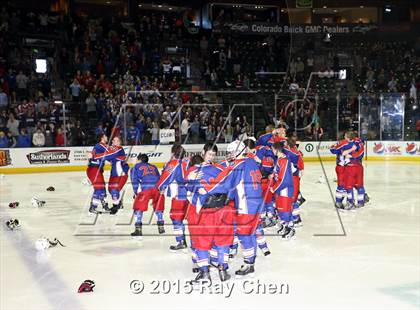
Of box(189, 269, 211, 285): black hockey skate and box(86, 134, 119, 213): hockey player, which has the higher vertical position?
box(86, 134, 119, 213): hockey player

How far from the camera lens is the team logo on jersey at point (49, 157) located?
45.9 feet

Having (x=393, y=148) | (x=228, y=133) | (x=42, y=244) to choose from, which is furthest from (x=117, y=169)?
(x=393, y=148)

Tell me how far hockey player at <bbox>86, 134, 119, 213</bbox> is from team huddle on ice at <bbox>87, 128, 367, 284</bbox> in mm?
15

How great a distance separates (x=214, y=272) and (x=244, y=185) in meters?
1.11

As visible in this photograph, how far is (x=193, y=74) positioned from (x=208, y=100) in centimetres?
278

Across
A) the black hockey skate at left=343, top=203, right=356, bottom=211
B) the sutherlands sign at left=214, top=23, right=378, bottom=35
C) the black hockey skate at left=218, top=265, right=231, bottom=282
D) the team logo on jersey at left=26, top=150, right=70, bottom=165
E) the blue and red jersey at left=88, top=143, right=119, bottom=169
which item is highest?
the sutherlands sign at left=214, top=23, right=378, bottom=35

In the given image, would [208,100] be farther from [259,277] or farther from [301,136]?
[259,277]

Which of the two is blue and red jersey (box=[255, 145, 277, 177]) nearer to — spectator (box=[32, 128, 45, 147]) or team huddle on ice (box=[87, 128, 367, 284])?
team huddle on ice (box=[87, 128, 367, 284])

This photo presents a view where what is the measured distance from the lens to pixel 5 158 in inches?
539

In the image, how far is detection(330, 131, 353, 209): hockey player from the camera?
8.19m

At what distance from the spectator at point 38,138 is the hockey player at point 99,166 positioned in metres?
6.11

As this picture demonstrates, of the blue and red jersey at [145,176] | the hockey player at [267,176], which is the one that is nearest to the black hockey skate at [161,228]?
the blue and red jersey at [145,176]

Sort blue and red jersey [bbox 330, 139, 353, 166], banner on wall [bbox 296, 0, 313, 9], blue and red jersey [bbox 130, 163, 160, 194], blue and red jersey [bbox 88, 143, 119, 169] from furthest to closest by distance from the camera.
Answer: banner on wall [bbox 296, 0, 313, 9] → blue and red jersey [bbox 330, 139, 353, 166] → blue and red jersey [bbox 88, 143, 119, 169] → blue and red jersey [bbox 130, 163, 160, 194]

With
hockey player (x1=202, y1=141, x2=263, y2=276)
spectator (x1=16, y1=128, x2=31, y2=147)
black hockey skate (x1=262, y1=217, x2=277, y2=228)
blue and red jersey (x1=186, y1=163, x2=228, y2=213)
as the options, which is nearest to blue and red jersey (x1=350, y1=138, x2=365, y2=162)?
black hockey skate (x1=262, y1=217, x2=277, y2=228)
